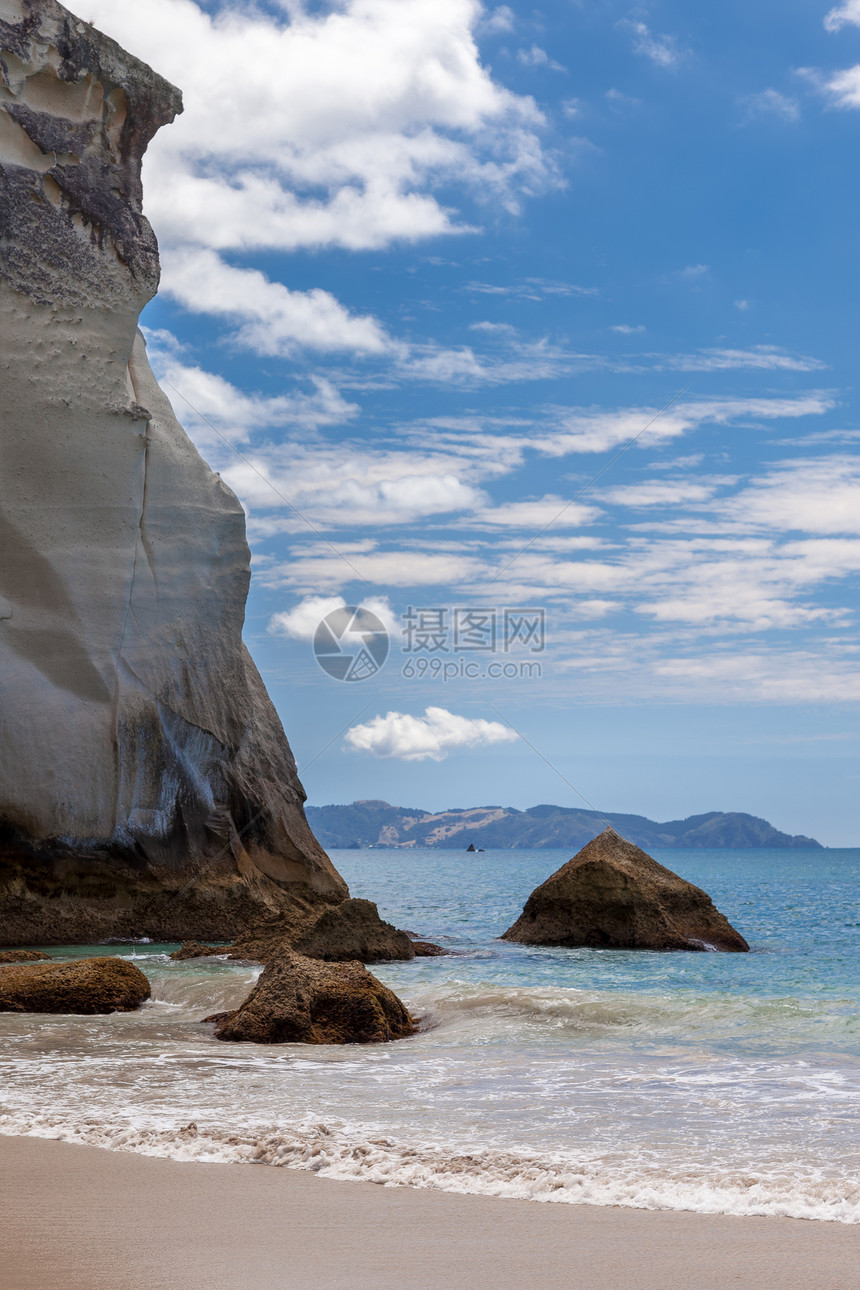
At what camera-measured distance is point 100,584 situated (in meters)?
18.0

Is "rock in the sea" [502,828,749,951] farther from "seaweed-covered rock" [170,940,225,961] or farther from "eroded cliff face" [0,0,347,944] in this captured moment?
"seaweed-covered rock" [170,940,225,961]

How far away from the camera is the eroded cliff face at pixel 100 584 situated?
17.0 metres

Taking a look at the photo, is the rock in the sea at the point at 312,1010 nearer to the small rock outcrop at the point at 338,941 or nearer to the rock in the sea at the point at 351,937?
the small rock outcrop at the point at 338,941

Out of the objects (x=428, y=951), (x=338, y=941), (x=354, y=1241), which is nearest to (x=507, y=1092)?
(x=354, y=1241)

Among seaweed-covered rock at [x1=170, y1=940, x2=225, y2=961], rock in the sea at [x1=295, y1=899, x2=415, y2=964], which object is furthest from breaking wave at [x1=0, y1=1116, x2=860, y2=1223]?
seaweed-covered rock at [x1=170, y1=940, x2=225, y2=961]

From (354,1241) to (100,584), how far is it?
15181mm

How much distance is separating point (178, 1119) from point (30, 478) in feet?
44.6

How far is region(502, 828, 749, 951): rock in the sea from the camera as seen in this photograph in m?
17.3

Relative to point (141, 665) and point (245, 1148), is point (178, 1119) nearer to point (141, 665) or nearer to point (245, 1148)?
point (245, 1148)

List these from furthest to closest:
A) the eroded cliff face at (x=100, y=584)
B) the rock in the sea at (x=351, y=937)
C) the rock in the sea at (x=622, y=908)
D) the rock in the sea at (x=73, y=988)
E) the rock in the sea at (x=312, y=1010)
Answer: the rock in the sea at (x=622, y=908), the eroded cliff face at (x=100, y=584), the rock in the sea at (x=351, y=937), the rock in the sea at (x=73, y=988), the rock in the sea at (x=312, y=1010)

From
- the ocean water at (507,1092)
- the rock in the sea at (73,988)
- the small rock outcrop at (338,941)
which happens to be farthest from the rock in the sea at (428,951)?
the rock in the sea at (73,988)

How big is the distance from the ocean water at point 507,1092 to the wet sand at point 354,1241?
0.26 metres

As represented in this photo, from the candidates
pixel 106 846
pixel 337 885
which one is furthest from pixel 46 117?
pixel 337 885

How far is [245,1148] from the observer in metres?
5.17
